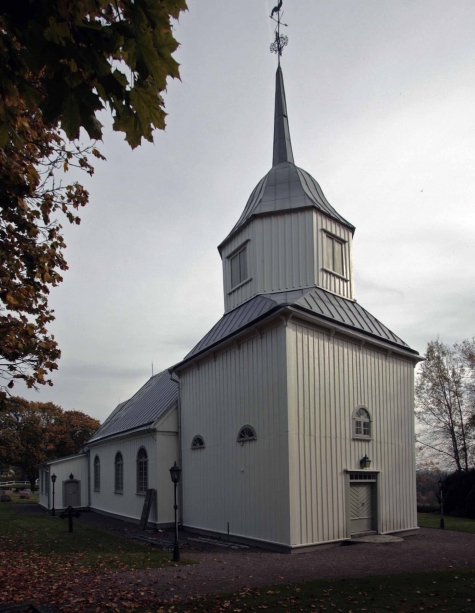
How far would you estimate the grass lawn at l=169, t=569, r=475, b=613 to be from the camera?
25.3 ft

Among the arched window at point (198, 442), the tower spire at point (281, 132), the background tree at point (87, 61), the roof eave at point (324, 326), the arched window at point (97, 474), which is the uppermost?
the tower spire at point (281, 132)

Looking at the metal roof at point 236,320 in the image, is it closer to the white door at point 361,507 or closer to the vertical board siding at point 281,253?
the vertical board siding at point 281,253

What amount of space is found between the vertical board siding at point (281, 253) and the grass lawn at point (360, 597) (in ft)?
29.5

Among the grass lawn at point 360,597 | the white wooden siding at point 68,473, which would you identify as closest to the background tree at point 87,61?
the grass lawn at point 360,597

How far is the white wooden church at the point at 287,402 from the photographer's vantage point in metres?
13.5

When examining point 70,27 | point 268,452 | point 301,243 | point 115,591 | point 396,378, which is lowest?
point 115,591

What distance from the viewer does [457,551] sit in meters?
12.7

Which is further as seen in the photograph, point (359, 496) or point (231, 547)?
point (359, 496)

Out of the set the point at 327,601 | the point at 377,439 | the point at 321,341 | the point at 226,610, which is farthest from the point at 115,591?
the point at 377,439

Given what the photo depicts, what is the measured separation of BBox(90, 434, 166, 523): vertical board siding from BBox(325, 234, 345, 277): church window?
8.80m

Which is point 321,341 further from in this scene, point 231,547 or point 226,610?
point 226,610

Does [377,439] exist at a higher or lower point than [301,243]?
lower

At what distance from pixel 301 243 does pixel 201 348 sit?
4798 mm

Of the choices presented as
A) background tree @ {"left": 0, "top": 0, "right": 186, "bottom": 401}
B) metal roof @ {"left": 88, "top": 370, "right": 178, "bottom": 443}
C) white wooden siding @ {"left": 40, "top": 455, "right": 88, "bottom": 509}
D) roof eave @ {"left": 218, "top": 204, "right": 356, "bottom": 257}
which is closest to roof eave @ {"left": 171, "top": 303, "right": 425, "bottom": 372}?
metal roof @ {"left": 88, "top": 370, "right": 178, "bottom": 443}
